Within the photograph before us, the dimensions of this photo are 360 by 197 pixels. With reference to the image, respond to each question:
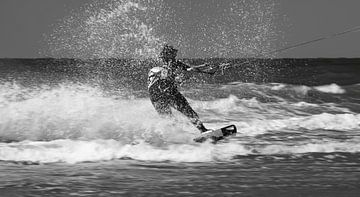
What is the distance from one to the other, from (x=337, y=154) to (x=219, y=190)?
3.70m

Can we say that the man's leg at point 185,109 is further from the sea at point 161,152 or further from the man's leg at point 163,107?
the sea at point 161,152

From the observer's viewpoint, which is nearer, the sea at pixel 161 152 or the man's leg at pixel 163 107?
the sea at pixel 161 152

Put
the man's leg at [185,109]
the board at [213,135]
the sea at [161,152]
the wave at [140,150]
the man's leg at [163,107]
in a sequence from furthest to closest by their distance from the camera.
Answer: the man's leg at [163,107] → the man's leg at [185,109] → the board at [213,135] → the wave at [140,150] → the sea at [161,152]

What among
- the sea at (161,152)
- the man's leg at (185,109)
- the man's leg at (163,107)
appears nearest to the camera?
the sea at (161,152)

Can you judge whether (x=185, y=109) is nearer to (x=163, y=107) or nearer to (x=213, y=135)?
(x=163, y=107)

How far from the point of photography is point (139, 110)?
15.5 meters

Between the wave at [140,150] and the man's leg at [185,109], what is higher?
the man's leg at [185,109]

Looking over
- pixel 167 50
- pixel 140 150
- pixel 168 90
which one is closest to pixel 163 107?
pixel 168 90

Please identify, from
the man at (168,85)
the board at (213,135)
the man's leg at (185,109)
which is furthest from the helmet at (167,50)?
the board at (213,135)

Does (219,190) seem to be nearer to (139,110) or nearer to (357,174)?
(357,174)

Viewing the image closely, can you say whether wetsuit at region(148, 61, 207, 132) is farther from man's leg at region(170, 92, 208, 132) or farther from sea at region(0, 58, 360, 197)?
sea at region(0, 58, 360, 197)

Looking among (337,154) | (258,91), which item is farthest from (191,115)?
(258,91)

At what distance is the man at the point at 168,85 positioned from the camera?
1228 cm

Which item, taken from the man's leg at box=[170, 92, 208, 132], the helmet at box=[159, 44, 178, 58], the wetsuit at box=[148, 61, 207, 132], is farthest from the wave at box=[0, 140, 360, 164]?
the helmet at box=[159, 44, 178, 58]
